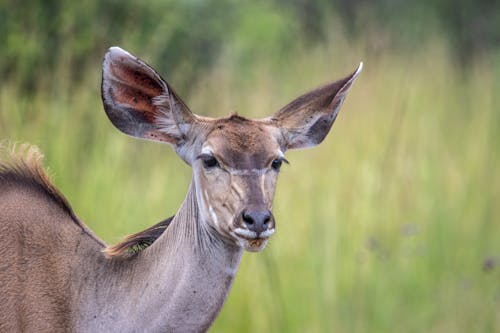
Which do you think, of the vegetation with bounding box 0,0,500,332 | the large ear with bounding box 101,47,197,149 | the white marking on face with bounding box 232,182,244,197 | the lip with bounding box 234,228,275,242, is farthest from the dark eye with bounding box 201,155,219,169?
the vegetation with bounding box 0,0,500,332

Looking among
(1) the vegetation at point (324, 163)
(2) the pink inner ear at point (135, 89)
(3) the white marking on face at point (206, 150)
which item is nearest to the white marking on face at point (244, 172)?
(3) the white marking on face at point (206, 150)

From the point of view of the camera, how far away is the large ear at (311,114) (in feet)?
17.0

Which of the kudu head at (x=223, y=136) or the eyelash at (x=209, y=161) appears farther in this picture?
the eyelash at (x=209, y=161)

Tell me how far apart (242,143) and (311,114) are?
1.96 feet

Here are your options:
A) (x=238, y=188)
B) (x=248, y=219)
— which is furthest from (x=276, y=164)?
(x=248, y=219)

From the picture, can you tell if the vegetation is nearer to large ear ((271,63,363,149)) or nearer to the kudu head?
large ear ((271,63,363,149))

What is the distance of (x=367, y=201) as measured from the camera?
8836 millimetres

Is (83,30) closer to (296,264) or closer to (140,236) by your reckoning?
(296,264)

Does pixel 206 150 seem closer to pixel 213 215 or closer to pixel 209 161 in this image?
pixel 209 161

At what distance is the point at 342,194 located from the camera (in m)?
8.99

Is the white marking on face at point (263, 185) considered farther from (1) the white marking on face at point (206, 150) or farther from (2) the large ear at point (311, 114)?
(2) the large ear at point (311, 114)

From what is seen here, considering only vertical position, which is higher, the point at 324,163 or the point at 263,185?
the point at 263,185

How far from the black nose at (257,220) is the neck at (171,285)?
0.31m

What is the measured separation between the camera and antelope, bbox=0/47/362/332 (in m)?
4.64
